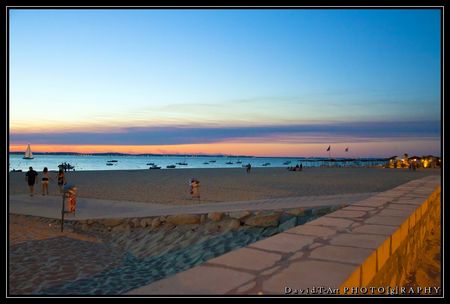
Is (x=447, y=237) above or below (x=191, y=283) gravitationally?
below

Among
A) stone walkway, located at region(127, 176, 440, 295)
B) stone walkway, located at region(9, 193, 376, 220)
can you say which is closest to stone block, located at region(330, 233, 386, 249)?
stone walkway, located at region(127, 176, 440, 295)

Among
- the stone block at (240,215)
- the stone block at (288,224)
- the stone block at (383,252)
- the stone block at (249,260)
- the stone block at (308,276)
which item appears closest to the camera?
the stone block at (308,276)

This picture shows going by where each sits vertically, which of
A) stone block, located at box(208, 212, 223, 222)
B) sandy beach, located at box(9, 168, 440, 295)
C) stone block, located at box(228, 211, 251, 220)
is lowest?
sandy beach, located at box(9, 168, 440, 295)

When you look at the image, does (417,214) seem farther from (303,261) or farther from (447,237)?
(303,261)

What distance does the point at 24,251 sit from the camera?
24.7 feet

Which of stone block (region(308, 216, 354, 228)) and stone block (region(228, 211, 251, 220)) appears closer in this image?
stone block (region(308, 216, 354, 228))

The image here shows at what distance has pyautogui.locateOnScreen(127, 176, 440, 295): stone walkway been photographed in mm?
2123

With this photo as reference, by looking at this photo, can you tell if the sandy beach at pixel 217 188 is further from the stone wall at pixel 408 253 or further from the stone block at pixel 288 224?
the stone wall at pixel 408 253

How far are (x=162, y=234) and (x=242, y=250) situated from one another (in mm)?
5908

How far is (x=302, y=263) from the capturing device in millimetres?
2598

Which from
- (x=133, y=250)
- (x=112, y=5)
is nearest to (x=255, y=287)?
(x=112, y=5)

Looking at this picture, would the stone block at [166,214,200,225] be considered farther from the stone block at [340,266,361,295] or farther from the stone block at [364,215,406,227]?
the stone block at [340,266,361,295]

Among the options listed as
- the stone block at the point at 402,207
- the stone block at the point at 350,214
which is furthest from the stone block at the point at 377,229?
the stone block at the point at 402,207

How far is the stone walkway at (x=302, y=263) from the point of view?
2.12 meters
